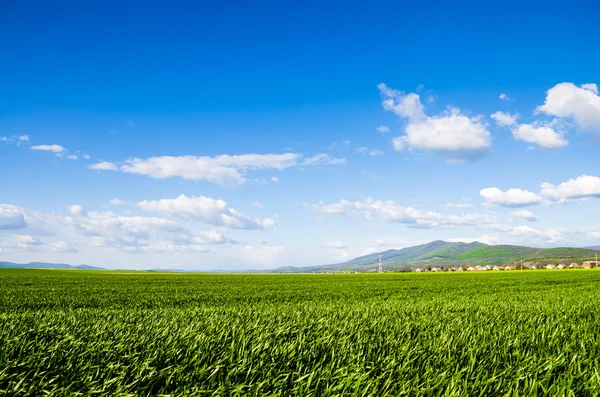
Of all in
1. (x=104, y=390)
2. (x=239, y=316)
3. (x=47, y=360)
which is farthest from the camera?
(x=239, y=316)

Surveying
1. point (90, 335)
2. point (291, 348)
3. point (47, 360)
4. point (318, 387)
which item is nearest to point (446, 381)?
point (318, 387)

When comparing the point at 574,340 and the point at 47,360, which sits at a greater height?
the point at 47,360

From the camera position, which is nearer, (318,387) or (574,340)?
(318,387)

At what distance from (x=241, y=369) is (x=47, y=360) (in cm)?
183

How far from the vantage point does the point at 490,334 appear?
5.63 metres

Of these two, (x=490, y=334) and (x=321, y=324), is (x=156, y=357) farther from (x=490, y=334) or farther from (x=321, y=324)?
(x=490, y=334)

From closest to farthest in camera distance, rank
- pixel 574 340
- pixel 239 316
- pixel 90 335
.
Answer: pixel 90 335
pixel 574 340
pixel 239 316

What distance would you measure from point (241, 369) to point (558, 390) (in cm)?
247

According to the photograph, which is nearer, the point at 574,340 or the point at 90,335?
the point at 90,335

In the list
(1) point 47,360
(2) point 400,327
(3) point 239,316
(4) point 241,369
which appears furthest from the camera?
(3) point 239,316

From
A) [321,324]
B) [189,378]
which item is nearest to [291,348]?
[189,378]

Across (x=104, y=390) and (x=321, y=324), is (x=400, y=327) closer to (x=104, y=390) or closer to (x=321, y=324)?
(x=321, y=324)

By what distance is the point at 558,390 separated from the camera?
2.99 m

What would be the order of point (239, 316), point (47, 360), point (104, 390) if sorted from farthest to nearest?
point (239, 316) < point (47, 360) < point (104, 390)
